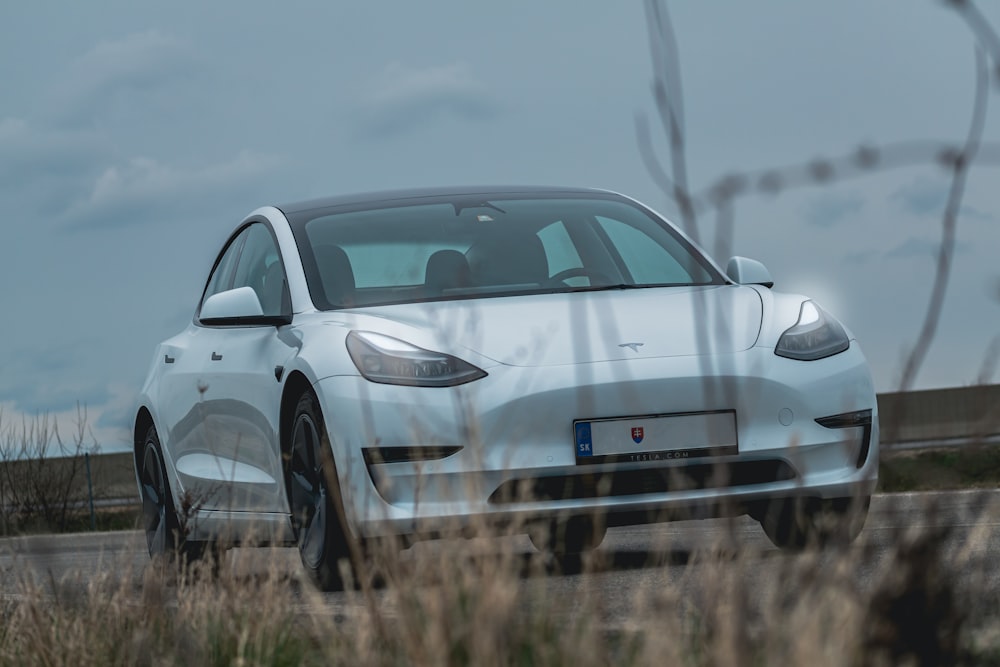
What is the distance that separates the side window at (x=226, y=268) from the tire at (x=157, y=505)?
83 cm

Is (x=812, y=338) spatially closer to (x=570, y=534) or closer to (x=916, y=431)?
(x=570, y=534)

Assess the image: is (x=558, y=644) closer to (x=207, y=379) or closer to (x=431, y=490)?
(x=431, y=490)

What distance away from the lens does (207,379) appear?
7422 millimetres

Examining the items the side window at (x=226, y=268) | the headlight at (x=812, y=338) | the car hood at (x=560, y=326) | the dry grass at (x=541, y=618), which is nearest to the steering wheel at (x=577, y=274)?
the car hood at (x=560, y=326)

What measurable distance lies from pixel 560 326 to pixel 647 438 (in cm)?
54

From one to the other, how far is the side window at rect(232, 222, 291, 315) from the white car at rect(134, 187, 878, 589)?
3.7 inches

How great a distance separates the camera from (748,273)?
22.5 ft

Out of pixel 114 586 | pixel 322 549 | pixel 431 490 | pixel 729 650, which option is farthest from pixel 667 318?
pixel 729 650

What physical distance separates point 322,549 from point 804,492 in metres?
1.81

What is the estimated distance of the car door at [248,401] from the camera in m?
6.54

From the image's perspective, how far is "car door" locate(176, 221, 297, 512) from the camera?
21.5 feet

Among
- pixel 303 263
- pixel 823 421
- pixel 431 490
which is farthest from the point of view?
pixel 303 263

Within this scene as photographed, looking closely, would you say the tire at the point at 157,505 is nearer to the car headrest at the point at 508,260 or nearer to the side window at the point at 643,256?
the car headrest at the point at 508,260

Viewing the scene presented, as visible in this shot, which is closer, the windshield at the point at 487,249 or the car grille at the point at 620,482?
the car grille at the point at 620,482
